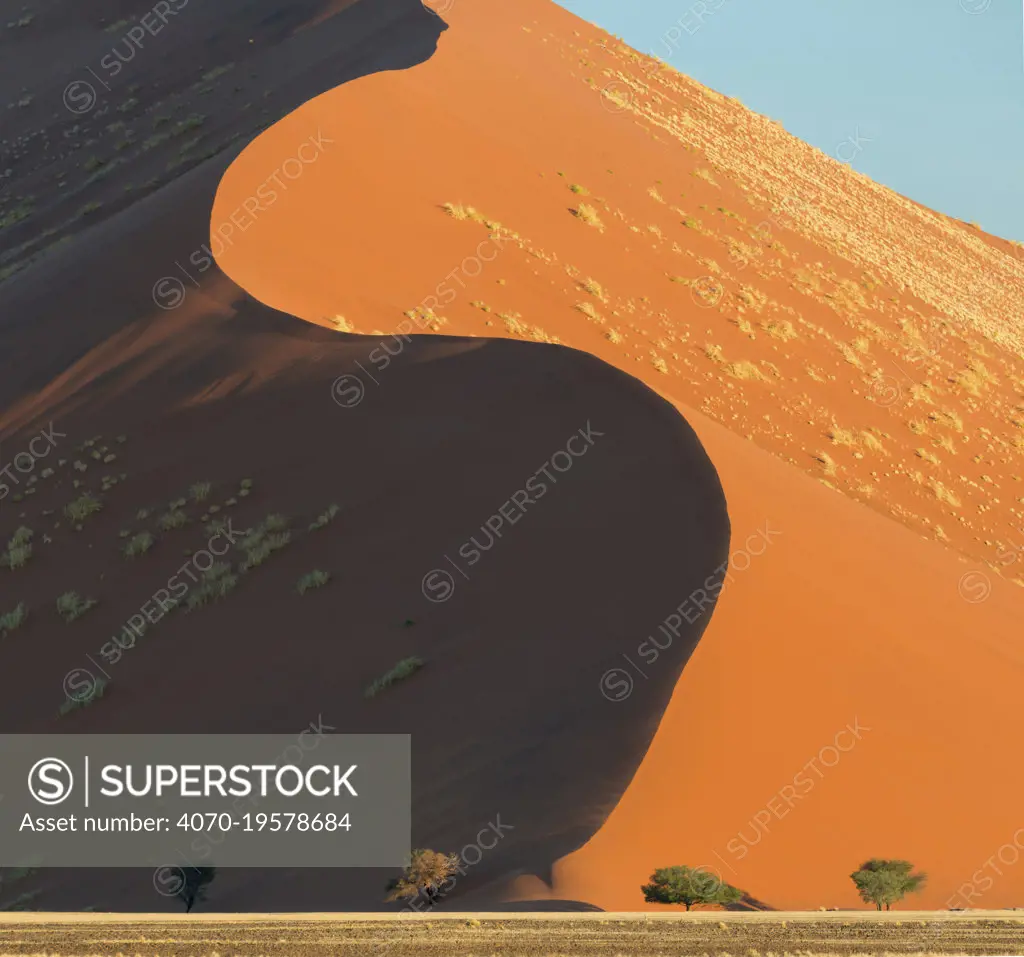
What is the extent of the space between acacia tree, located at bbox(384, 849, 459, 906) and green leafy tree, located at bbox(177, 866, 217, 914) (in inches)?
74.4

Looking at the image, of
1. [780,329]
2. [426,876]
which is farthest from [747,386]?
[426,876]

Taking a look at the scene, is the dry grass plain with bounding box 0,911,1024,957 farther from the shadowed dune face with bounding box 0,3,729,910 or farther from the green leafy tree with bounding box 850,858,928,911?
the shadowed dune face with bounding box 0,3,729,910

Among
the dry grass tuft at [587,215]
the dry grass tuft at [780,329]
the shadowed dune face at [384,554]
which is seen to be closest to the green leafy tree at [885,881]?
the shadowed dune face at [384,554]

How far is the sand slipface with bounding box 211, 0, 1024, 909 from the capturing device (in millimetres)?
10219

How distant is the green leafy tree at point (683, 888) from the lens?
9156 millimetres

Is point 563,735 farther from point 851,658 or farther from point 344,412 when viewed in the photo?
point 344,412

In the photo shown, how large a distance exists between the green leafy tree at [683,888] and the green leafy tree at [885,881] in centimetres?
123

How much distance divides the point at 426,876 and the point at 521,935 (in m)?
1.15

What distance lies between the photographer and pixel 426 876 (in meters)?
9.38

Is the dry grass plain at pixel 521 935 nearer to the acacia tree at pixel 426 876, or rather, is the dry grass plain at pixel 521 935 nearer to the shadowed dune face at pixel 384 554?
the acacia tree at pixel 426 876

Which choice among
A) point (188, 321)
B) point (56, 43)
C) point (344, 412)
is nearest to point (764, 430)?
point (344, 412)

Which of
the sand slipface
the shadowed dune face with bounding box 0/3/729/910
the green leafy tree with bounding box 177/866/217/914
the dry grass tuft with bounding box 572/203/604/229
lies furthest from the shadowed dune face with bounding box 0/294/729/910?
the dry grass tuft with bounding box 572/203/604/229

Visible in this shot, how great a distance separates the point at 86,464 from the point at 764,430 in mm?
11154

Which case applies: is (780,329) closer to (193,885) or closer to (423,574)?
(423,574)
